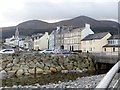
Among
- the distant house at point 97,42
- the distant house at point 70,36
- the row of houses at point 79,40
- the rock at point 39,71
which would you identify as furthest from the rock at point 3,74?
the distant house at point 70,36

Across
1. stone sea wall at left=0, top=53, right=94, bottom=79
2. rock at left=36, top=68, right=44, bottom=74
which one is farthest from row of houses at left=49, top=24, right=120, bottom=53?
rock at left=36, top=68, right=44, bottom=74

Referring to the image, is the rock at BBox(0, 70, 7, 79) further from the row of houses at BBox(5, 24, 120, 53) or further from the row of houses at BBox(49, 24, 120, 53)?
the row of houses at BBox(5, 24, 120, 53)

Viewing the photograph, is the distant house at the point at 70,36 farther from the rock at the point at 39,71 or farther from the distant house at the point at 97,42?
the rock at the point at 39,71

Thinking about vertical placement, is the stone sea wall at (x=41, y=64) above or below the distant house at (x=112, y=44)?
below

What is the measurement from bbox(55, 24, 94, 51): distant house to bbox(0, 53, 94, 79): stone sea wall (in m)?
37.6

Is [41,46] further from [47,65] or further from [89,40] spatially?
[47,65]

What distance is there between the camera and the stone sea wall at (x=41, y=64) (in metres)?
38.1

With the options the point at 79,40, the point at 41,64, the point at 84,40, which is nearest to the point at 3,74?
the point at 41,64

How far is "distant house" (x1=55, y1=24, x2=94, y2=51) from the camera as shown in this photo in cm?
8306

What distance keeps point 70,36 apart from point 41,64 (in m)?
51.3

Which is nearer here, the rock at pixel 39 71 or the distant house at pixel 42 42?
the rock at pixel 39 71

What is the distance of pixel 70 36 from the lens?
3610 inches

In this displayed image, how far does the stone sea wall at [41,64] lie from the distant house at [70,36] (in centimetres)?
3760

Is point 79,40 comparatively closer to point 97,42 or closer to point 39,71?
point 97,42
